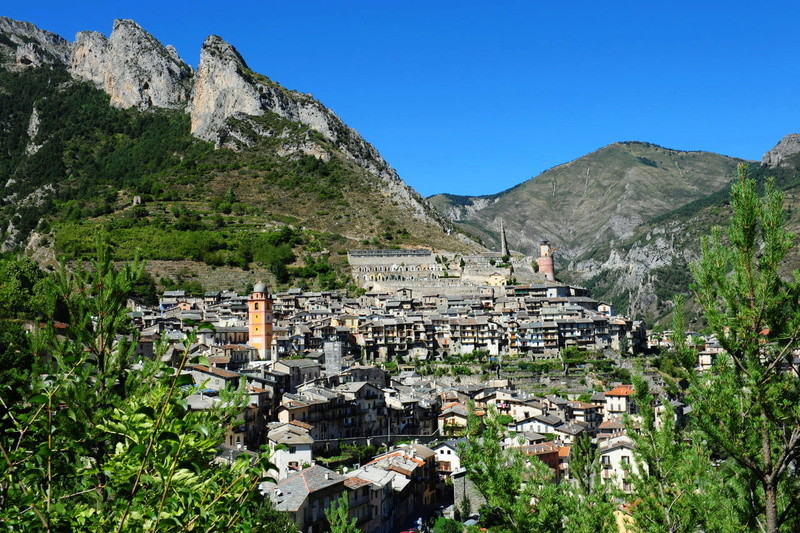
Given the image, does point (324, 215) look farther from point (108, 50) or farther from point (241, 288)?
point (108, 50)

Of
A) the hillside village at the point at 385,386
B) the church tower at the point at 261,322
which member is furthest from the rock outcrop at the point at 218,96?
the church tower at the point at 261,322

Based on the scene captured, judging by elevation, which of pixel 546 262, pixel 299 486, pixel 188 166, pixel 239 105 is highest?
pixel 239 105

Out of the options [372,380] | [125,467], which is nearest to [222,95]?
[372,380]

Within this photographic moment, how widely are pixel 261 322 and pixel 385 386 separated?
10.2 meters

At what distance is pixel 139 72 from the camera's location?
146125mm

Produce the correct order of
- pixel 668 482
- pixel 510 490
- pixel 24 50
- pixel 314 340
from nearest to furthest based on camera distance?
pixel 668 482
pixel 510 490
pixel 314 340
pixel 24 50

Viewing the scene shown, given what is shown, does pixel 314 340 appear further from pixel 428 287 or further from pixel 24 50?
pixel 24 50

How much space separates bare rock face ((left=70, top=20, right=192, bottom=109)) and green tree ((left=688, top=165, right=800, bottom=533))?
479 feet

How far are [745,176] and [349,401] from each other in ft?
121

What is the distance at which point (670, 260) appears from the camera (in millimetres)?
196000

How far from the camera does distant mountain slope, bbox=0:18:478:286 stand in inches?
3782

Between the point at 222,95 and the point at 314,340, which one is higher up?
the point at 222,95

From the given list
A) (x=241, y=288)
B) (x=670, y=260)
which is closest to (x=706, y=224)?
(x=670, y=260)

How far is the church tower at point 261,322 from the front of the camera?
56375mm
